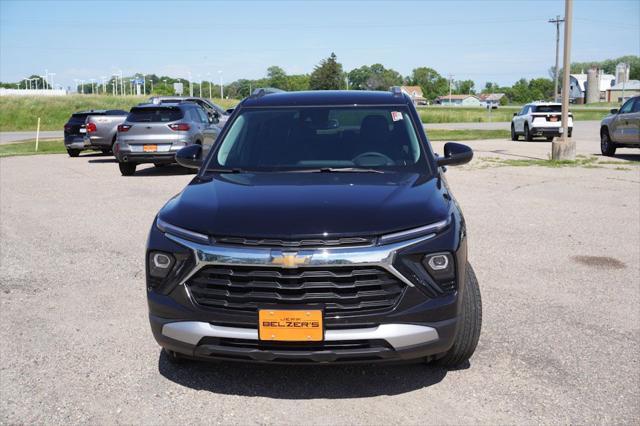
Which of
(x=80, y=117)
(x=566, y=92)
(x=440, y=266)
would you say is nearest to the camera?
(x=440, y=266)

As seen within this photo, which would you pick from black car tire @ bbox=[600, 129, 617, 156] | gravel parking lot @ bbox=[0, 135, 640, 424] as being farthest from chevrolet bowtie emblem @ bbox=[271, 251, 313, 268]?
black car tire @ bbox=[600, 129, 617, 156]

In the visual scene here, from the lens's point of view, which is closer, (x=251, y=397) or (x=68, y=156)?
(x=251, y=397)

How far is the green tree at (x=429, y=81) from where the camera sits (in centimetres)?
→ 19068

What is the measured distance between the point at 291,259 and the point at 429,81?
19710 centimetres

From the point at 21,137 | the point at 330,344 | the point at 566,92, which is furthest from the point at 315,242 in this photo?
the point at 21,137

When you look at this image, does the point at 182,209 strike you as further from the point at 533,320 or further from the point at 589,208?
the point at 589,208

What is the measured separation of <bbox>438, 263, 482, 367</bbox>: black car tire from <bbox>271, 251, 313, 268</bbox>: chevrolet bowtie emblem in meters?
0.99

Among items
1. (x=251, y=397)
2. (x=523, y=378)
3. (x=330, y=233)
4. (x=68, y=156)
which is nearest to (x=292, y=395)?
(x=251, y=397)

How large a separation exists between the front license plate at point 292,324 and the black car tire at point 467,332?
88 cm

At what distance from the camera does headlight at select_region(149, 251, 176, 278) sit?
3.55 m

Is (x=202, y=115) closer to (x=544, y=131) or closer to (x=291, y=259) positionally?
(x=291, y=259)

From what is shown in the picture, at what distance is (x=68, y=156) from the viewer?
74.5 feet

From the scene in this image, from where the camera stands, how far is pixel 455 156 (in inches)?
193

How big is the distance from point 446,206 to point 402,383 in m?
1.04
